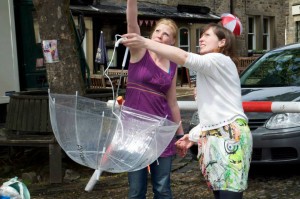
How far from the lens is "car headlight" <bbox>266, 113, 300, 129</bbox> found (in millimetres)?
5789

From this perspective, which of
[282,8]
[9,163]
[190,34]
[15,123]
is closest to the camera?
[15,123]

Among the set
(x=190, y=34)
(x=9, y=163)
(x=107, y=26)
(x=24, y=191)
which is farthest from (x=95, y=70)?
(x=24, y=191)

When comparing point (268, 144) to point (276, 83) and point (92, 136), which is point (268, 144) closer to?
point (276, 83)

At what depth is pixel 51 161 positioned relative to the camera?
616 cm

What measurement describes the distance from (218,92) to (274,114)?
286 cm

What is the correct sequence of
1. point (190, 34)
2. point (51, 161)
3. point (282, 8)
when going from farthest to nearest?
point (282, 8)
point (190, 34)
point (51, 161)

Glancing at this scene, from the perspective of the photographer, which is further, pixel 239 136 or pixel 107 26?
pixel 107 26

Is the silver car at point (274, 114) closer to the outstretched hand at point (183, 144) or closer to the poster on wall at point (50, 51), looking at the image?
the poster on wall at point (50, 51)

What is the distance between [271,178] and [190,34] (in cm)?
1673

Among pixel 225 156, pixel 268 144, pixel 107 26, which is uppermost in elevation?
pixel 107 26

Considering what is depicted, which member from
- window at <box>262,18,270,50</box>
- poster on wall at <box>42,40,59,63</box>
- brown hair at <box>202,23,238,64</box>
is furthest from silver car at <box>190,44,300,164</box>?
window at <box>262,18,270,50</box>

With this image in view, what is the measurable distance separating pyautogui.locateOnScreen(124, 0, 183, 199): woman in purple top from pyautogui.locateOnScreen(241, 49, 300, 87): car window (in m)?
3.38

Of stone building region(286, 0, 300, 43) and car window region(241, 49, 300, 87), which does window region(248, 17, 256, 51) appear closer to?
stone building region(286, 0, 300, 43)

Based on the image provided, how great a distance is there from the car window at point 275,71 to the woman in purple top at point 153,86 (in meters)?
3.38
